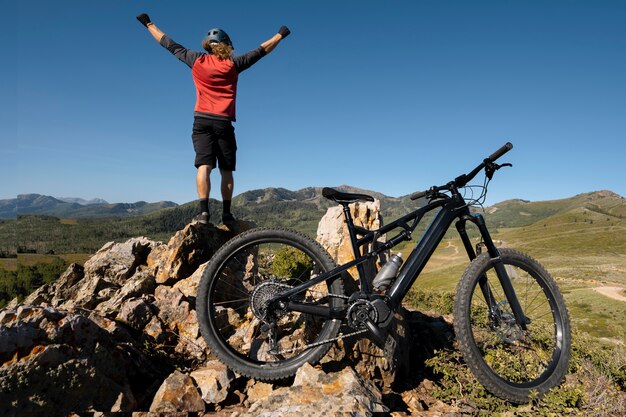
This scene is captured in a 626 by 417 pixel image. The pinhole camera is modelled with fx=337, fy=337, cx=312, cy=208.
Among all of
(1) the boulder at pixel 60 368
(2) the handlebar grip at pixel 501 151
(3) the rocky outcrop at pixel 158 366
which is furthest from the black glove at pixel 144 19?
(2) the handlebar grip at pixel 501 151

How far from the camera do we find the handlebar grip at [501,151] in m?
4.73

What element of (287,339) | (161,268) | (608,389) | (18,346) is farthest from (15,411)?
(608,389)

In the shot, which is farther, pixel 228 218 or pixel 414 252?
pixel 228 218

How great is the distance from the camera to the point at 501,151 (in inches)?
188

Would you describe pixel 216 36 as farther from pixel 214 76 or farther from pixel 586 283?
pixel 586 283

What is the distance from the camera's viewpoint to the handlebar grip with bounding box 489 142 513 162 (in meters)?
4.73

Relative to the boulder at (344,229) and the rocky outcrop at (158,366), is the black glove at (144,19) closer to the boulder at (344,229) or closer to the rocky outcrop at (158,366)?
the rocky outcrop at (158,366)

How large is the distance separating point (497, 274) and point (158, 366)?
5.01 meters

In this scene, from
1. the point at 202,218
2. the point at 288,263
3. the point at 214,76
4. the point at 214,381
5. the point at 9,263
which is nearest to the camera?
the point at 214,381

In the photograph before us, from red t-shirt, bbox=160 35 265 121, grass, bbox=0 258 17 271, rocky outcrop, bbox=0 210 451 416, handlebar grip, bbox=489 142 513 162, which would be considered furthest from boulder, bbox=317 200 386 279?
grass, bbox=0 258 17 271

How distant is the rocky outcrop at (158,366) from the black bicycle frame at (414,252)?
0.95 meters

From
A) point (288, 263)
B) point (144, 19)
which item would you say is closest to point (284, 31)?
point (144, 19)

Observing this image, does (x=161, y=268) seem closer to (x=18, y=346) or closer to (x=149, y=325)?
(x=149, y=325)

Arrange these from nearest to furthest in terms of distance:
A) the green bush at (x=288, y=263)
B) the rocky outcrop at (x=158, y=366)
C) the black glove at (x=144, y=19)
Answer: the rocky outcrop at (x=158, y=366) < the black glove at (x=144, y=19) < the green bush at (x=288, y=263)
